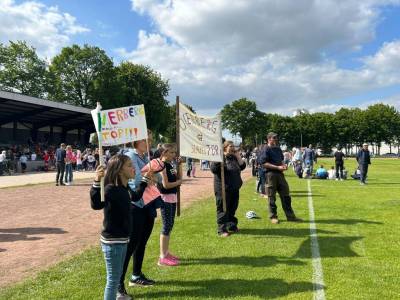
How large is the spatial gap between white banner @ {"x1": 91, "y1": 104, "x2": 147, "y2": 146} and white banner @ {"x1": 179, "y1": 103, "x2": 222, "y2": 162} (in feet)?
6.19

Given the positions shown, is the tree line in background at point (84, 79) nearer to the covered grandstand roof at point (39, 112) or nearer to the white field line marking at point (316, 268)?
the covered grandstand roof at point (39, 112)

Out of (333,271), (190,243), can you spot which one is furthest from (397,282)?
(190,243)

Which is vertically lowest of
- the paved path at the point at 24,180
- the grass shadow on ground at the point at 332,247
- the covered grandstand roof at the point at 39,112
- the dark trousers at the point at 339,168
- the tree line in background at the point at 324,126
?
the grass shadow on ground at the point at 332,247

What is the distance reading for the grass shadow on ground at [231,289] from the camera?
5.27 m

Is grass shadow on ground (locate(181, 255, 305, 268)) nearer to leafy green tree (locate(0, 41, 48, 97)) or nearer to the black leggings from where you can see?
→ the black leggings

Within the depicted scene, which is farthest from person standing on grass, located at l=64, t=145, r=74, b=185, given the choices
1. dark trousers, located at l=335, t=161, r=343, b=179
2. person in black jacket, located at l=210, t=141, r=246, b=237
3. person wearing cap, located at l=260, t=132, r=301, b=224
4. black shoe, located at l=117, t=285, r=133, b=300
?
black shoe, located at l=117, t=285, r=133, b=300

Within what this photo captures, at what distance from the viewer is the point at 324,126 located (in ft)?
373

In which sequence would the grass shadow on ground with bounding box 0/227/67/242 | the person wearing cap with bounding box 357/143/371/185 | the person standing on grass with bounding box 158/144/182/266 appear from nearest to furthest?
the person standing on grass with bounding box 158/144/182/266 < the grass shadow on ground with bounding box 0/227/67/242 < the person wearing cap with bounding box 357/143/371/185

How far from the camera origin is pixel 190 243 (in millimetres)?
7992

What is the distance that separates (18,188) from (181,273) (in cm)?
1543

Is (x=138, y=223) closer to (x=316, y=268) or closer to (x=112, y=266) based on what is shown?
(x=112, y=266)

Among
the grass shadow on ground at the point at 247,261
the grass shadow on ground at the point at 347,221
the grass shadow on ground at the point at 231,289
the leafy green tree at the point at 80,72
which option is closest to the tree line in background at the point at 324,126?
the leafy green tree at the point at 80,72

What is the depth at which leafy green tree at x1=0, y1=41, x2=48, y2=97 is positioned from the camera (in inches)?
2717

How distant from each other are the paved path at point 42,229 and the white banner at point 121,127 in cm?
234
